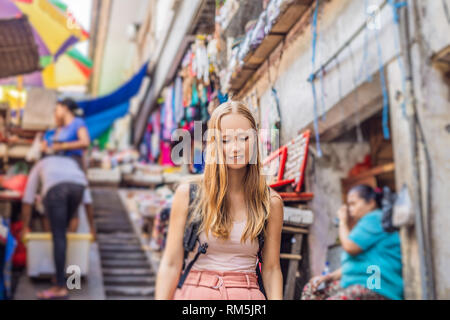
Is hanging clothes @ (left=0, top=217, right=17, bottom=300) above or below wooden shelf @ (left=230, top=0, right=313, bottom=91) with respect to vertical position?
below

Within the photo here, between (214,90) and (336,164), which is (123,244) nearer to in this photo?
(336,164)

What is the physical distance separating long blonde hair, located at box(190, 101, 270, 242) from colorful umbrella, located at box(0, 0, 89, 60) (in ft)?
8.63

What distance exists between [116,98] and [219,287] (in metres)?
7.07

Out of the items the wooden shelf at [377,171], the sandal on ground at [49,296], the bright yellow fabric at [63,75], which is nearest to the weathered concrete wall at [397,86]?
the wooden shelf at [377,171]

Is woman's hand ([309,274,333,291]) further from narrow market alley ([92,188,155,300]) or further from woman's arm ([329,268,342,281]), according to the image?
narrow market alley ([92,188,155,300])

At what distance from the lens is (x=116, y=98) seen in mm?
7859

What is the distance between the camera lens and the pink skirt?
3.73 ft

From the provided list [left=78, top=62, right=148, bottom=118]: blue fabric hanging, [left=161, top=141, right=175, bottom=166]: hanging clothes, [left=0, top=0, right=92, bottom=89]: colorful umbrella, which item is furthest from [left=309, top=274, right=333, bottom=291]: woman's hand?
[left=78, top=62, right=148, bottom=118]: blue fabric hanging

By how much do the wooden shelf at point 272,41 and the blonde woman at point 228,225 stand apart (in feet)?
1.60

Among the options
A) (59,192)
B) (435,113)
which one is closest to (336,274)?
(435,113)

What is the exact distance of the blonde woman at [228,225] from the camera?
1.13 m

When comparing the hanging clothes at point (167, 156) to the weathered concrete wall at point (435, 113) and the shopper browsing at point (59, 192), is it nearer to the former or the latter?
the shopper browsing at point (59, 192)

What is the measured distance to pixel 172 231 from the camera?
1164 millimetres

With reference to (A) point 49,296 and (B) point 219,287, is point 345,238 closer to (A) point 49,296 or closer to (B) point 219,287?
(B) point 219,287
